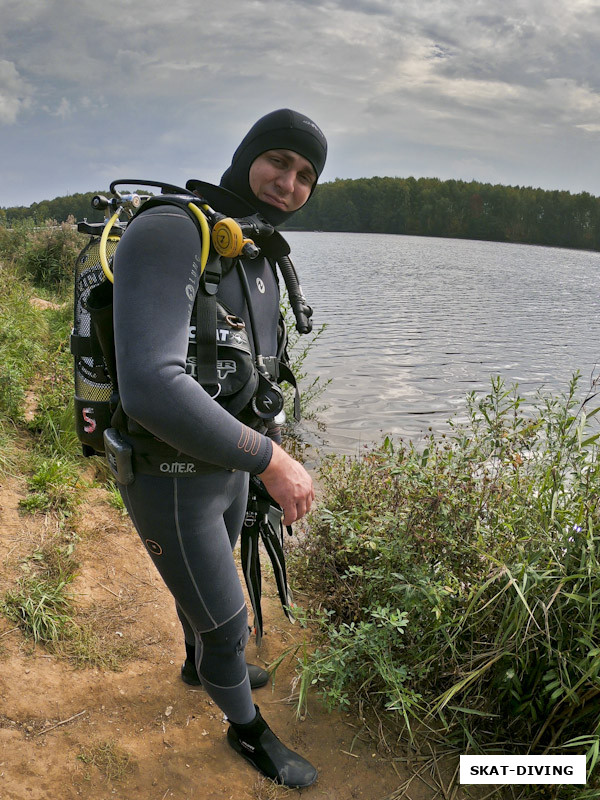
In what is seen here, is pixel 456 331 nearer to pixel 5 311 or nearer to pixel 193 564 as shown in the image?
pixel 5 311

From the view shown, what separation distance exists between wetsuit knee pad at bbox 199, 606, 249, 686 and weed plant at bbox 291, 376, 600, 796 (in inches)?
21.5

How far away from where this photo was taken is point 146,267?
1694 mm

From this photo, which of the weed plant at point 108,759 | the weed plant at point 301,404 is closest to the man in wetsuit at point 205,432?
the weed plant at point 108,759

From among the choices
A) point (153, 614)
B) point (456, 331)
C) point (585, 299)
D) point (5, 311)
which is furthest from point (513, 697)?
point (585, 299)

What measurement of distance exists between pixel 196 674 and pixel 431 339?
15.1 m

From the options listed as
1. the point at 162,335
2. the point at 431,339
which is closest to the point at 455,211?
the point at 431,339

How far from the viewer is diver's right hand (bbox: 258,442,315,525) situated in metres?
1.91

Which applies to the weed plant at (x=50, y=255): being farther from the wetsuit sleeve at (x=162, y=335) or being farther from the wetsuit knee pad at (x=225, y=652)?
the wetsuit sleeve at (x=162, y=335)

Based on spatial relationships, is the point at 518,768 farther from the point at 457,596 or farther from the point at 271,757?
the point at 271,757

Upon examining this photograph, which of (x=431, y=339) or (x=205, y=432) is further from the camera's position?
(x=431, y=339)

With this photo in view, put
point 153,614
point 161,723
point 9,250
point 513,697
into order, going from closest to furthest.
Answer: point 513,697, point 161,723, point 153,614, point 9,250

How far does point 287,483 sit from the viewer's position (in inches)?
76.3

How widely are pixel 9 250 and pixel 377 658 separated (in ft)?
→ 41.0

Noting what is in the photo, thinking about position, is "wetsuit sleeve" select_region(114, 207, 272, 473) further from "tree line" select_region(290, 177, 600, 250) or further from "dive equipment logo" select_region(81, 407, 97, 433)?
"tree line" select_region(290, 177, 600, 250)
